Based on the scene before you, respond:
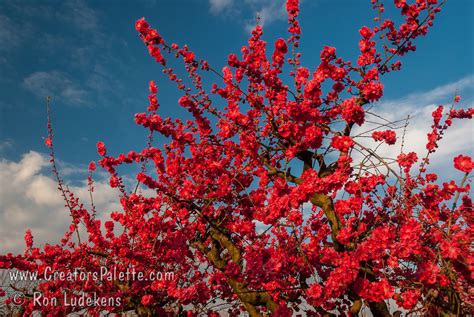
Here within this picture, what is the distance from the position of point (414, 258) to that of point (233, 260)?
12.0 feet

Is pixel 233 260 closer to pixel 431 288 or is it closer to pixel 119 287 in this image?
pixel 119 287

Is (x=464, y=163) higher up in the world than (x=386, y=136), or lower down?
lower down

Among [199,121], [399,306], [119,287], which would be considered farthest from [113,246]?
[399,306]

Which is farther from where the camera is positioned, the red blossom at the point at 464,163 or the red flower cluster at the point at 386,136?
the red flower cluster at the point at 386,136

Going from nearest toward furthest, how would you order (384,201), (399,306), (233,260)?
(399,306), (233,260), (384,201)

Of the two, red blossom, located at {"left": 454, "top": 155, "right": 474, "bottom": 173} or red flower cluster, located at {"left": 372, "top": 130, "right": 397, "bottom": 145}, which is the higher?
red flower cluster, located at {"left": 372, "top": 130, "right": 397, "bottom": 145}

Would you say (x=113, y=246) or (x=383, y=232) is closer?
(x=383, y=232)

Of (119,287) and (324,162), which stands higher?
(324,162)

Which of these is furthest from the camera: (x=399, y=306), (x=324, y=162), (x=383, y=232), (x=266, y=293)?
(x=266, y=293)

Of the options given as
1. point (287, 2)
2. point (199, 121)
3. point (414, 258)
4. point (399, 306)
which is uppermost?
point (287, 2)

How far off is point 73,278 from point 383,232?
7627 mm

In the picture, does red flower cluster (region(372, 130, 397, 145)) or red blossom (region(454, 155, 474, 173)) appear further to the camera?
red flower cluster (region(372, 130, 397, 145))

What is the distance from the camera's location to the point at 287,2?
653 cm

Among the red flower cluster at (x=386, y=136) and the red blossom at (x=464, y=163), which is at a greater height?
the red flower cluster at (x=386, y=136)
